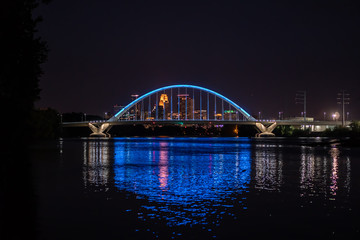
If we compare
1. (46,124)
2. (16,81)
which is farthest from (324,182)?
(46,124)

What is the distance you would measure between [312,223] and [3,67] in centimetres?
946

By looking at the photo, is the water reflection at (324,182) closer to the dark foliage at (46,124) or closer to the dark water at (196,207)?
the dark water at (196,207)

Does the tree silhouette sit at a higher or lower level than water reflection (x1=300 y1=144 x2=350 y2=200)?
higher

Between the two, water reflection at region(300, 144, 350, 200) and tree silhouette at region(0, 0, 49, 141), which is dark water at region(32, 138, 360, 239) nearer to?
water reflection at region(300, 144, 350, 200)

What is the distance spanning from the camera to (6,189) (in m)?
16.5

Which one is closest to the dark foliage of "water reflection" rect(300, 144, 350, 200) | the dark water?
"water reflection" rect(300, 144, 350, 200)

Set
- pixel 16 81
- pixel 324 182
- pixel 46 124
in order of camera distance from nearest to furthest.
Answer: pixel 16 81 → pixel 324 182 → pixel 46 124

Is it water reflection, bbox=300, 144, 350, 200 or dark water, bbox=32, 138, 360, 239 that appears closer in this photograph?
dark water, bbox=32, 138, 360, 239

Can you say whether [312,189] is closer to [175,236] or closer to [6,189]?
[175,236]

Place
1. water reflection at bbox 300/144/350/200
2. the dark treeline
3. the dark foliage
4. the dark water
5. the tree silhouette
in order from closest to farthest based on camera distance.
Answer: the dark water → the dark treeline → the tree silhouette → water reflection at bbox 300/144/350/200 → the dark foliage

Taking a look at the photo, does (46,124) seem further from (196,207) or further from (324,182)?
(196,207)

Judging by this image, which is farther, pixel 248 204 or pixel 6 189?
pixel 6 189

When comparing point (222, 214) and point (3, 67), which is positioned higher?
point (3, 67)

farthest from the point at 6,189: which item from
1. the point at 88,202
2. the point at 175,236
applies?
the point at 175,236
